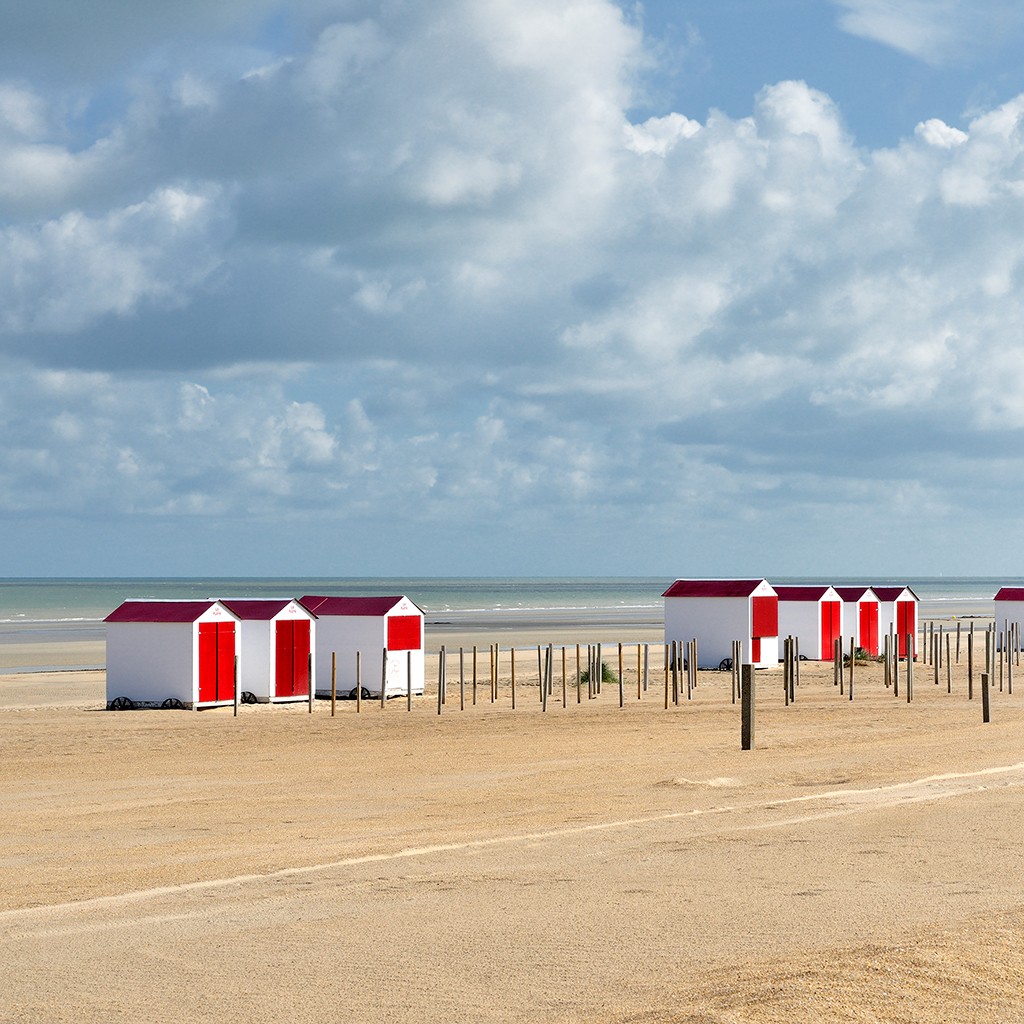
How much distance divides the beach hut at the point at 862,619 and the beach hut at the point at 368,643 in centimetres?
2000

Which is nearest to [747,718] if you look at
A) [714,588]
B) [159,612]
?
[159,612]

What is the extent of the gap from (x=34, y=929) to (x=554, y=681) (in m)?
33.2

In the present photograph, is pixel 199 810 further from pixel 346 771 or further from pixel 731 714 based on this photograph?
pixel 731 714

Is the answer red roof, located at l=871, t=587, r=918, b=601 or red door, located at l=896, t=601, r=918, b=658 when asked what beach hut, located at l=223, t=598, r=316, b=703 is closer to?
red roof, located at l=871, t=587, r=918, b=601

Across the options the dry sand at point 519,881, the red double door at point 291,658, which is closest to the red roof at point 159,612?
the red double door at point 291,658

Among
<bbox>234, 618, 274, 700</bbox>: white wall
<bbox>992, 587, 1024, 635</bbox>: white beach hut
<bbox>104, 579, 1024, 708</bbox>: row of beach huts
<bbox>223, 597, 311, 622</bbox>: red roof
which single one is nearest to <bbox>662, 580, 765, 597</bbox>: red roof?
<bbox>104, 579, 1024, 708</bbox>: row of beach huts

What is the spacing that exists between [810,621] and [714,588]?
5516 millimetres

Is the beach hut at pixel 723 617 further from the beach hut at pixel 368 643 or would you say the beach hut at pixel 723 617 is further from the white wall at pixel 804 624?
the beach hut at pixel 368 643

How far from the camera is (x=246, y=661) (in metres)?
34.5

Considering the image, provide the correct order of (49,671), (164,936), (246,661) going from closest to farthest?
(164,936)
(246,661)
(49,671)

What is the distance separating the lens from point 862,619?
51125 mm

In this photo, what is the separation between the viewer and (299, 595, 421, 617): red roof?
36344 millimetres

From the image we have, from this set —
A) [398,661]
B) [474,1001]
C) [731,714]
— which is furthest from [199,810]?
[398,661]

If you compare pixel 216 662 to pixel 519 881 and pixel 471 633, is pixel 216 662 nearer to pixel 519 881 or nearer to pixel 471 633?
pixel 519 881
